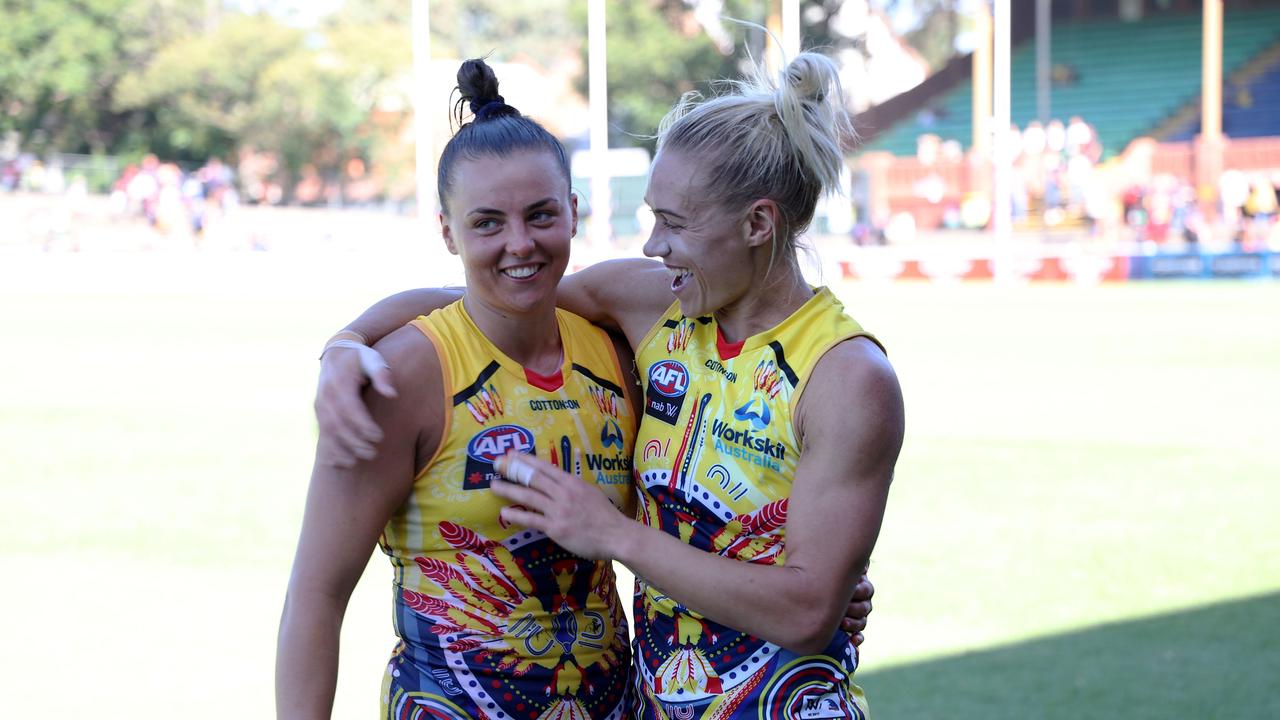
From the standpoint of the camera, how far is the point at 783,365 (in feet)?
8.68

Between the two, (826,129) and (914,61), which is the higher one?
(914,61)

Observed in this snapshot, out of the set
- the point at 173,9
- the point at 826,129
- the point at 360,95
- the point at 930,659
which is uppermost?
the point at 173,9

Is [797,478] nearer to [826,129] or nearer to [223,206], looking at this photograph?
[826,129]

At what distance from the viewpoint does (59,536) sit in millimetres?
7883

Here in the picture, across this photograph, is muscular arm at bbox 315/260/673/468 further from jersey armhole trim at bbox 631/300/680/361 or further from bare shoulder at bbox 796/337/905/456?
bare shoulder at bbox 796/337/905/456

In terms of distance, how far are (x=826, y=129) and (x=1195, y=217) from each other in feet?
102

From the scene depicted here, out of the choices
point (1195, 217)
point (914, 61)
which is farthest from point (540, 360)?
point (914, 61)

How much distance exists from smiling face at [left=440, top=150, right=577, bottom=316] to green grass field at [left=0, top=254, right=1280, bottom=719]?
298cm

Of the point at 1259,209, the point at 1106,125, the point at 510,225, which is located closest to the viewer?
the point at 510,225

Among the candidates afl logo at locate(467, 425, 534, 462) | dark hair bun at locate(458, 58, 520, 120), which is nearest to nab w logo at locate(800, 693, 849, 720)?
afl logo at locate(467, 425, 534, 462)

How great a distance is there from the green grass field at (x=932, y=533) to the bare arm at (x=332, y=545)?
2685 mm

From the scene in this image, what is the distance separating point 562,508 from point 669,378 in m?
0.48

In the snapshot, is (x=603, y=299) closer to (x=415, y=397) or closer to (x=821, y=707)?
(x=415, y=397)

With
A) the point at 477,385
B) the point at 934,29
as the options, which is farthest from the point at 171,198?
the point at 934,29
